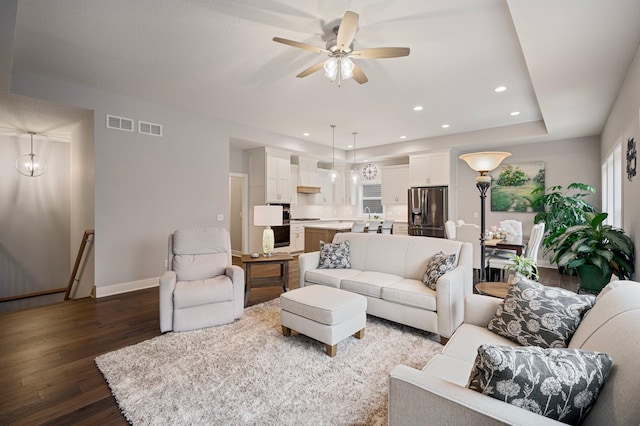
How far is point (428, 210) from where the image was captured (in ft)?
23.3

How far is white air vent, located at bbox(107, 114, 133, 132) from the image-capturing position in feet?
13.8

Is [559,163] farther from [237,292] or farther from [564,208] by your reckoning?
[237,292]

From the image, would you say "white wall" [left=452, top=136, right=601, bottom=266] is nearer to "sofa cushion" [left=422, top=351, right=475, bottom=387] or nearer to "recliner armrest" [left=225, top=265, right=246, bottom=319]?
"recliner armrest" [left=225, top=265, right=246, bottom=319]

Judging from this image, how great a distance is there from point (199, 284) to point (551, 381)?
2966 millimetres

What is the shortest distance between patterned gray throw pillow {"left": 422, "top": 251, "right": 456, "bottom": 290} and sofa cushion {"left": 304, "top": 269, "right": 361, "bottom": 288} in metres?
0.88

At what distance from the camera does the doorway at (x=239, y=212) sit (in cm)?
716

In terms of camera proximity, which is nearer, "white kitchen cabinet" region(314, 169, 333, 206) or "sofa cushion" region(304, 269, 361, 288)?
"sofa cushion" region(304, 269, 361, 288)

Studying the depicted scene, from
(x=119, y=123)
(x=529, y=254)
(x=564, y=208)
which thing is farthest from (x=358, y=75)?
(x=564, y=208)

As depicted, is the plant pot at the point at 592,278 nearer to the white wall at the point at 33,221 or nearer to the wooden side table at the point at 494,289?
the wooden side table at the point at 494,289

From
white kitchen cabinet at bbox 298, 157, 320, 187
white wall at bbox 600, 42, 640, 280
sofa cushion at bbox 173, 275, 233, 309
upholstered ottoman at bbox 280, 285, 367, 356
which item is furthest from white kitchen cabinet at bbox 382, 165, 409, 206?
sofa cushion at bbox 173, 275, 233, 309

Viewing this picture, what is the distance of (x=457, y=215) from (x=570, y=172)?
2307 millimetres

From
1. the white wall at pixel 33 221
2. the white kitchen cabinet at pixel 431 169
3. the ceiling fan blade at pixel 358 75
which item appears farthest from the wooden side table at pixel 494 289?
the white wall at pixel 33 221

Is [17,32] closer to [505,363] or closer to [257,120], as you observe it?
[257,120]

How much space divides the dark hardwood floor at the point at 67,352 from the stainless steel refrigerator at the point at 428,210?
439 cm
